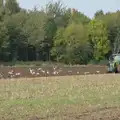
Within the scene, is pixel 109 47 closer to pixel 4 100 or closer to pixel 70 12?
pixel 70 12

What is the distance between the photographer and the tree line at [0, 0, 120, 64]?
231 ft

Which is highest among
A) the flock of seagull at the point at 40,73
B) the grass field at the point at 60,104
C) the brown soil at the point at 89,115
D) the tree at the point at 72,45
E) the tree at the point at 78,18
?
the tree at the point at 78,18

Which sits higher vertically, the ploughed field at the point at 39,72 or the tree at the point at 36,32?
the tree at the point at 36,32

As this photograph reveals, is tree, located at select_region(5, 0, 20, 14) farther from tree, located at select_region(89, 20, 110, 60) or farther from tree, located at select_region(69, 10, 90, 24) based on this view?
tree, located at select_region(89, 20, 110, 60)

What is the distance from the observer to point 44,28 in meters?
74.6

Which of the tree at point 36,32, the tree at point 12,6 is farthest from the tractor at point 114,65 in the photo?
the tree at point 12,6

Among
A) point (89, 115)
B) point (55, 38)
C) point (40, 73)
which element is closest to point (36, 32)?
point (55, 38)

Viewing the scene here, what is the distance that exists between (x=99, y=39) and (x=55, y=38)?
7.43 meters

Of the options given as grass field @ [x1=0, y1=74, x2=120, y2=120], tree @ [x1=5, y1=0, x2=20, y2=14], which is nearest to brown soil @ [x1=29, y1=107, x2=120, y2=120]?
grass field @ [x1=0, y1=74, x2=120, y2=120]

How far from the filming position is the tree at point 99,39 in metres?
74.0

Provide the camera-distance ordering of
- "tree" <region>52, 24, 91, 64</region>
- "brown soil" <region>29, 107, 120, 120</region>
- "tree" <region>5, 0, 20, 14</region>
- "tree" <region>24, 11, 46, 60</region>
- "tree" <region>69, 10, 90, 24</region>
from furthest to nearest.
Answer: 1. "tree" <region>5, 0, 20, 14</region>
2. "tree" <region>69, 10, 90, 24</region>
3. "tree" <region>24, 11, 46, 60</region>
4. "tree" <region>52, 24, 91, 64</region>
5. "brown soil" <region>29, 107, 120, 120</region>

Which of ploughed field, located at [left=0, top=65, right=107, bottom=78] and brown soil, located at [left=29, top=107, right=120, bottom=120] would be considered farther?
ploughed field, located at [left=0, top=65, right=107, bottom=78]

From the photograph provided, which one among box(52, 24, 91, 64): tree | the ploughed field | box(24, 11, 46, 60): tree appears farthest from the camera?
box(24, 11, 46, 60): tree

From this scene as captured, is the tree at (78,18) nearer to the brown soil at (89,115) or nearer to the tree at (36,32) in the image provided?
the tree at (36,32)
